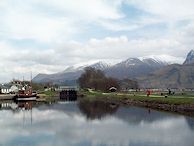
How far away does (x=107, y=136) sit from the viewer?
44.1 metres

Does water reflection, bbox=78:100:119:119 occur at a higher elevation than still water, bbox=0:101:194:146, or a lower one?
higher

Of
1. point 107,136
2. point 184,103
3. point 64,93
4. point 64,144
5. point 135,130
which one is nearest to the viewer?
point 64,144

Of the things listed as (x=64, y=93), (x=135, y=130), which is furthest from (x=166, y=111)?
(x=64, y=93)

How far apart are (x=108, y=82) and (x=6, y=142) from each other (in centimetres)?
→ 13407

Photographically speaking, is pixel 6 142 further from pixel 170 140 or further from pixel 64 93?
pixel 64 93

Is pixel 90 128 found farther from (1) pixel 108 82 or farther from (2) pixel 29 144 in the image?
(1) pixel 108 82

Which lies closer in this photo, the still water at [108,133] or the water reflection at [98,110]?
the still water at [108,133]

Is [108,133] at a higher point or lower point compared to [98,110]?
lower

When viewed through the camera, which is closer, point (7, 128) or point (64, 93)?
point (7, 128)

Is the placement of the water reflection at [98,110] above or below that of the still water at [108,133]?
above

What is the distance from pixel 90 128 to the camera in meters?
52.2

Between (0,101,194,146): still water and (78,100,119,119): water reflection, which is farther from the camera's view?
(78,100,119,119): water reflection

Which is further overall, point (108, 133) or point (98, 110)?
point (98, 110)

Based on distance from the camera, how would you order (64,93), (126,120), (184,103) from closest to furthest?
(126,120) → (184,103) → (64,93)
